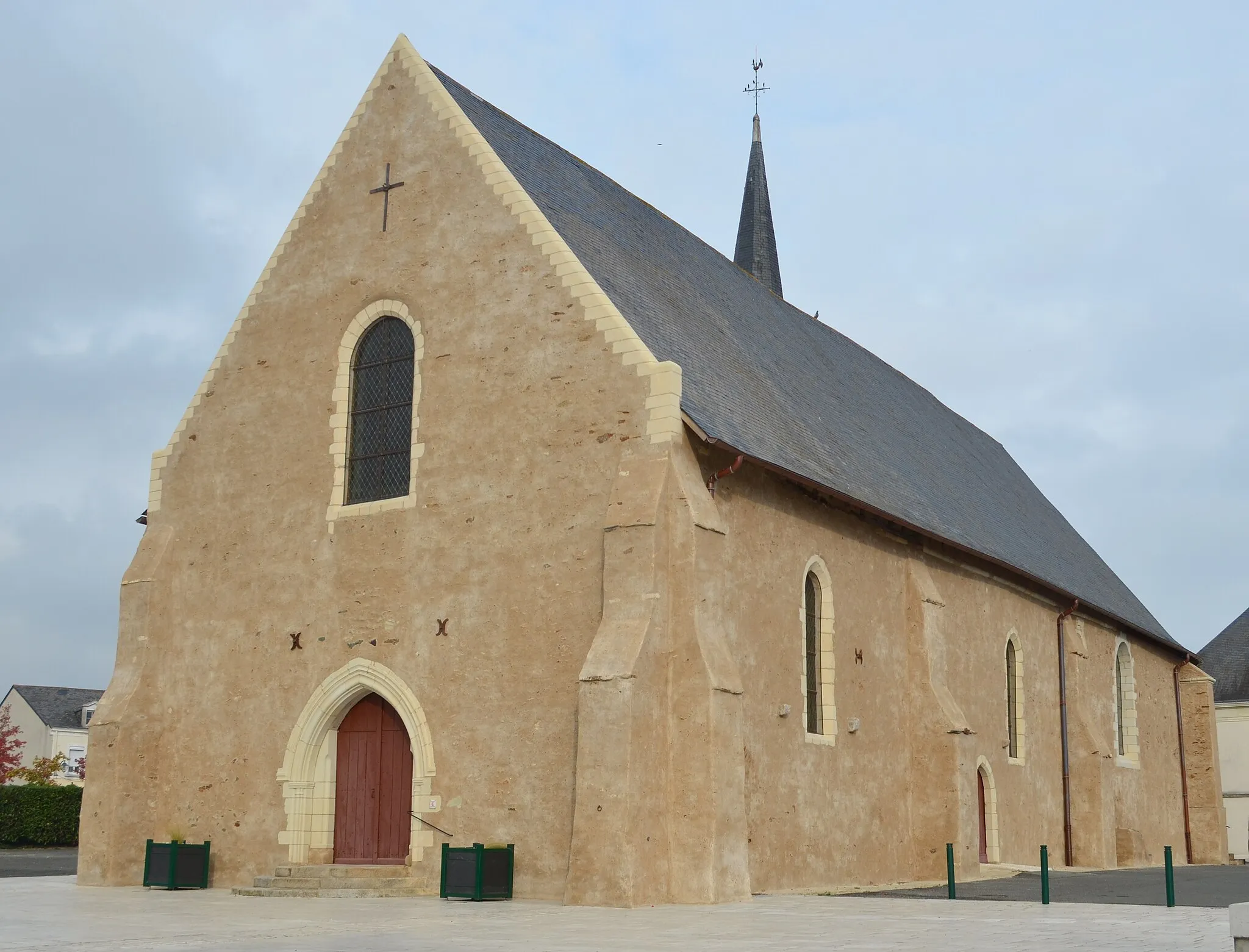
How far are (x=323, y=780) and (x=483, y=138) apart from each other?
865cm

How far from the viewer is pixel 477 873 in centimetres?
1548

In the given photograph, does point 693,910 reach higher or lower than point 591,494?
lower

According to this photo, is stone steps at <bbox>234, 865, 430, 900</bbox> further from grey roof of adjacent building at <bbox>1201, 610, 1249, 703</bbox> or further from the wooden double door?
grey roof of adjacent building at <bbox>1201, 610, 1249, 703</bbox>

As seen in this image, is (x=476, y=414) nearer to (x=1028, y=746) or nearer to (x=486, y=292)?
(x=486, y=292)

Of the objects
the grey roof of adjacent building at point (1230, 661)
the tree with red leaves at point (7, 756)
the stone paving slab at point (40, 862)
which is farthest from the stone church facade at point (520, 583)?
the tree with red leaves at point (7, 756)

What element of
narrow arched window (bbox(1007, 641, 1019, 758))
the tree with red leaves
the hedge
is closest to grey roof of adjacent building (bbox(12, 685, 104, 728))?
the tree with red leaves

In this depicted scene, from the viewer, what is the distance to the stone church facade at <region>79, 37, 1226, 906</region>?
15820 mm

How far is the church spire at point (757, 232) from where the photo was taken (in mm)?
35062

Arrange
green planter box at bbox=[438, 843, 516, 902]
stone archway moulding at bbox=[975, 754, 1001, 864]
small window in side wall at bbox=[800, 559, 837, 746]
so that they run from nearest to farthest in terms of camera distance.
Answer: green planter box at bbox=[438, 843, 516, 902] → small window in side wall at bbox=[800, 559, 837, 746] → stone archway moulding at bbox=[975, 754, 1001, 864]

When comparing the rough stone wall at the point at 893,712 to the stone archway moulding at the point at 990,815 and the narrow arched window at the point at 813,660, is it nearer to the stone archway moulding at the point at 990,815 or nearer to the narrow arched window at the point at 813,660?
the stone archway moulding at the point at 990,815

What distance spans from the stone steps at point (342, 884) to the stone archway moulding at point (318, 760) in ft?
2.08

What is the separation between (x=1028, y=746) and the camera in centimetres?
2528

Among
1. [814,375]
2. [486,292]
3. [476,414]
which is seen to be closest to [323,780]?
[476,414]

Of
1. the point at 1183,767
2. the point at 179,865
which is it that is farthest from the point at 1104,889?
the point at 1183,767
